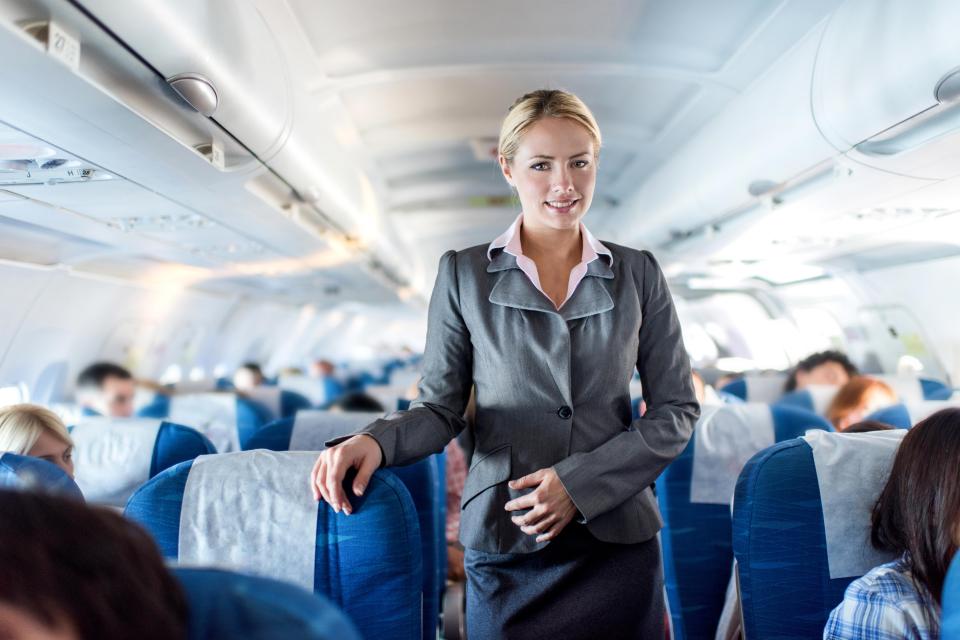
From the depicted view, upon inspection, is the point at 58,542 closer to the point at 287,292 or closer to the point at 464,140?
the point at 464,140

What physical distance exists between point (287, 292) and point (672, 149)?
217 inches

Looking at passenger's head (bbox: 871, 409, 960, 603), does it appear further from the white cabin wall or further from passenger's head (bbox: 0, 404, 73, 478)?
the white cabin wall

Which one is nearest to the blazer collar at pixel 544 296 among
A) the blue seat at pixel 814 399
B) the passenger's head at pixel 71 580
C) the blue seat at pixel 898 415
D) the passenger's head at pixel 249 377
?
the passenger's head at pixel 71 580

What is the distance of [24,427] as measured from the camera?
251 cm

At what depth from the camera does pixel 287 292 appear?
8812mm

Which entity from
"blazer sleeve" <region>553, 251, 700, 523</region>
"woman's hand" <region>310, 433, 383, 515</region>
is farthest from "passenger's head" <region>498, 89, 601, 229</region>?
"woman's hand" <region>310, 433, 383, 515</region>

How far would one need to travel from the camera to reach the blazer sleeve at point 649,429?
4.32 ft

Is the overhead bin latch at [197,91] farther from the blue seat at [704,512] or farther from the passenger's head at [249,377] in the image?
the passenger's head at [249,377]

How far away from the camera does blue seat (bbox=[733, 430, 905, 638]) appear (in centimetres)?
164

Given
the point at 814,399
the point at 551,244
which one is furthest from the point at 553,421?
the point at 814,399

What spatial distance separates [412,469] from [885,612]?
1.58 meters

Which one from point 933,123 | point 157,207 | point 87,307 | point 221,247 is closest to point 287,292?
point 87,307

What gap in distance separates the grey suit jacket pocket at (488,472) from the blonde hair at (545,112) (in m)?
0.65

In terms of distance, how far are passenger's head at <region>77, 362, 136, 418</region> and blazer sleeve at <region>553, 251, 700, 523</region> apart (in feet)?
16.7
